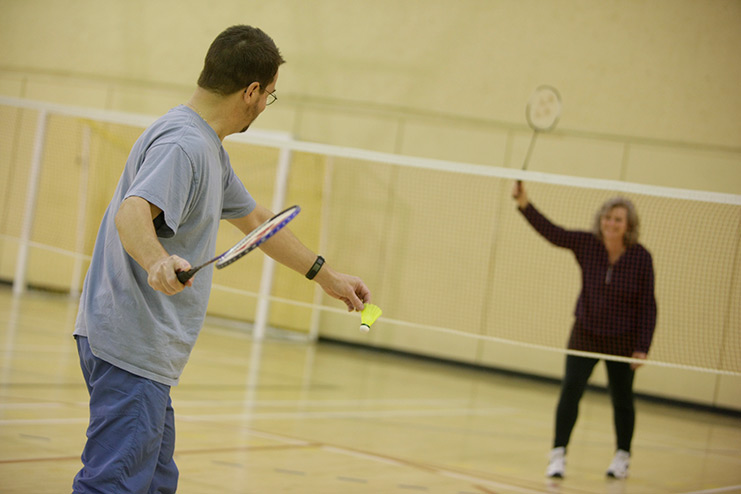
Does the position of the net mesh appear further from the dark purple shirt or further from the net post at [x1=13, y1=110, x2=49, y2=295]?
the dark purple shirt

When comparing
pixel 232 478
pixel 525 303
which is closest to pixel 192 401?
pixel 232 478

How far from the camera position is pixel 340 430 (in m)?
6.45

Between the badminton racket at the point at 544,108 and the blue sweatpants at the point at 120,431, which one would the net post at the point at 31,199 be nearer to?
the badminton racket at the point at 544,108

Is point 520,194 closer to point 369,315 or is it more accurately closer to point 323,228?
point 369,315

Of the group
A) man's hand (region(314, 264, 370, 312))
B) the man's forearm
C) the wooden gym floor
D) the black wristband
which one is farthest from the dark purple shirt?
the man's forearm

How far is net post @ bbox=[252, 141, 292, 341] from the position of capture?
483 inches

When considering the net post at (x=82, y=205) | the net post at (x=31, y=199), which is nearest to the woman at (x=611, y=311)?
the net post at (x=31, y=199)

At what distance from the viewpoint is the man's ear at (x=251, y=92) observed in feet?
8.36

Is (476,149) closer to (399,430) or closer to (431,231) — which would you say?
(431,231)

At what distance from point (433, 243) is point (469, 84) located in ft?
7.76

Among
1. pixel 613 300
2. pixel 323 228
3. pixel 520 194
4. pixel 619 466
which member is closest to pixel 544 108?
pixel 520 194

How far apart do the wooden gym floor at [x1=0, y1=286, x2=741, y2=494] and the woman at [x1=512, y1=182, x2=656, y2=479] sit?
0.39 meters

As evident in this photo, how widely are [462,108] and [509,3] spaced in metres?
1.61

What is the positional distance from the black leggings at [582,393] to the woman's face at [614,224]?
868 mm
